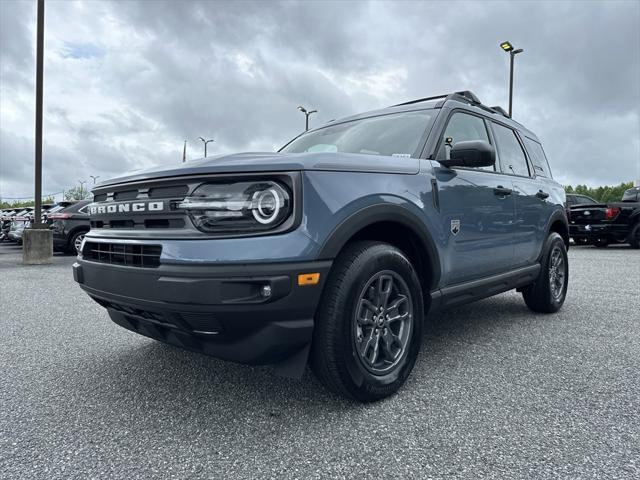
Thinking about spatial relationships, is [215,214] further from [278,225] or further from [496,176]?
[496,176]

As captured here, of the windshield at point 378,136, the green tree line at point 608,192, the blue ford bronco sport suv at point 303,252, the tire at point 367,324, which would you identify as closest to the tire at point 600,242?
the blue ford bronco sport suv at point 303,252

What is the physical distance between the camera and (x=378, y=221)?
8.07 feet

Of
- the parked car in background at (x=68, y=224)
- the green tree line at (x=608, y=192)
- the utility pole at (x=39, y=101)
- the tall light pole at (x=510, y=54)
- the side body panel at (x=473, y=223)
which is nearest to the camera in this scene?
the side body panel at (x=473, y=223)

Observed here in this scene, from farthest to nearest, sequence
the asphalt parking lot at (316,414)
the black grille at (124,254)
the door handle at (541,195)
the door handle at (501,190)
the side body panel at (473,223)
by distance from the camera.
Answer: the door handle at (541,195)
the door handle at (501,190)
the side body panel at (473,223)
the black grille at (124,254)
the asphalt parking lot at (316,414)

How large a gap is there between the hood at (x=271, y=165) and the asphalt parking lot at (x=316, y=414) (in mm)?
1191

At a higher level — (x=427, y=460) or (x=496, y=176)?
(x=496, y=176)

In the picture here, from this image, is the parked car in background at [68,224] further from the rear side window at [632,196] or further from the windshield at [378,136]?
the rear side window at [632,196]

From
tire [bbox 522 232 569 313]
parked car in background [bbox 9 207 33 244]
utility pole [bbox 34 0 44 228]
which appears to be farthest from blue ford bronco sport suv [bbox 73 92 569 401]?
parked car in background [bbox 9 207 33 244]

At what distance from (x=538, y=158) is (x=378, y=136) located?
251cm

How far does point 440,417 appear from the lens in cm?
229

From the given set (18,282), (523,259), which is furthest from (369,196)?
(18,282)

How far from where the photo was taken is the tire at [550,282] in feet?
14.9

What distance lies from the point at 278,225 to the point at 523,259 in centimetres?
282

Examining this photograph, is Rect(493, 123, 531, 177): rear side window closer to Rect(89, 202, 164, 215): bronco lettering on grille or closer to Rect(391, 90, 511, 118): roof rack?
Rect(391, 90, 511, 118): roof rack
